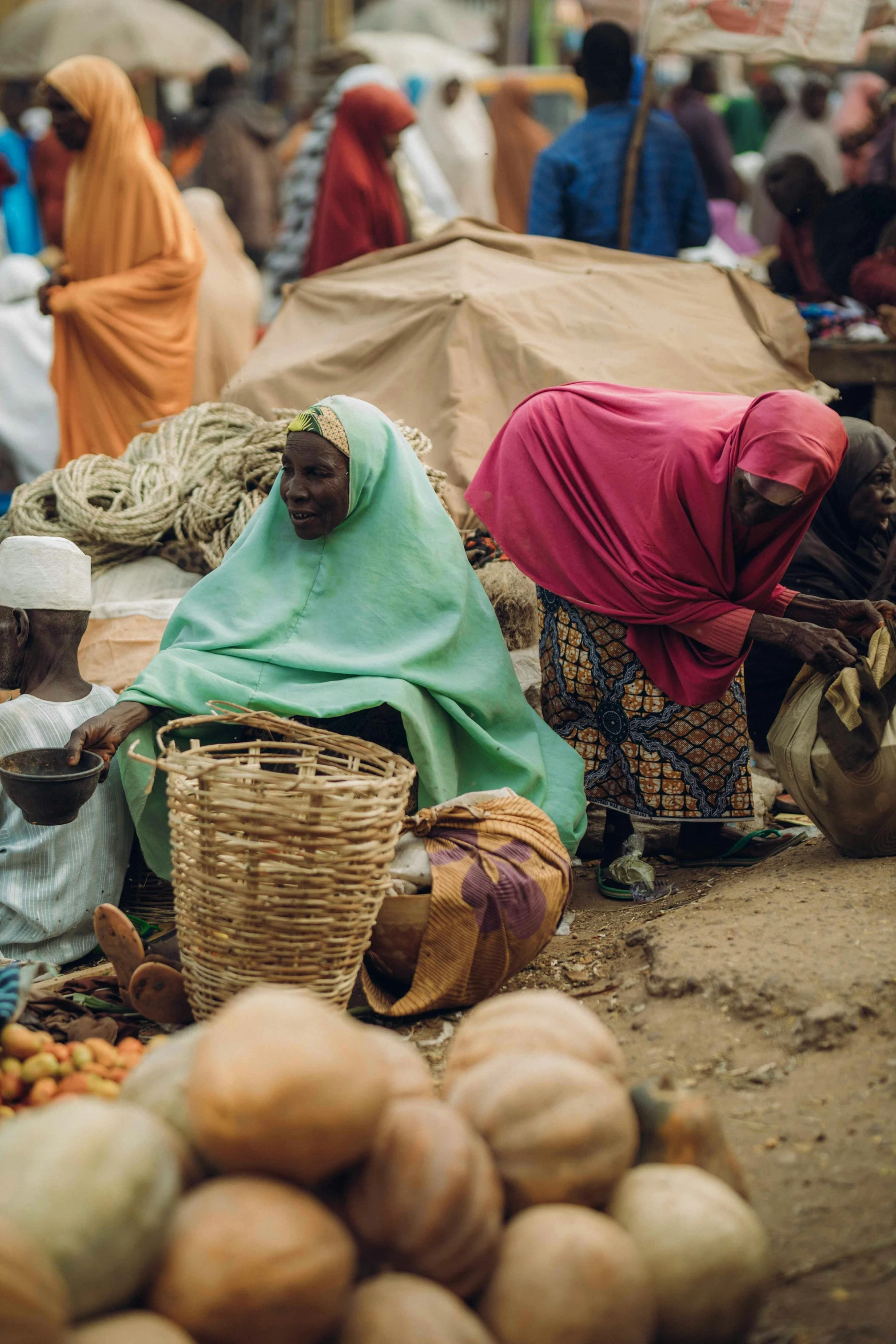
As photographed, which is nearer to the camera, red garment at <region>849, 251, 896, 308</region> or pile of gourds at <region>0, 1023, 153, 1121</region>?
pile of gourds at <region>0, 1023, 153, 1121</region>

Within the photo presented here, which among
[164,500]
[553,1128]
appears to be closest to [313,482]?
[164,500]

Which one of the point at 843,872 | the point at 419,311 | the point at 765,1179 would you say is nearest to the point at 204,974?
the point at 765,1179

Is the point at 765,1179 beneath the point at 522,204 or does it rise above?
beneath

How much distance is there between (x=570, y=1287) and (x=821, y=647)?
7.51ft

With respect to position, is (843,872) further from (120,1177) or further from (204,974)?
(120,1177)

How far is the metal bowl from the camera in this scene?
10.2ft

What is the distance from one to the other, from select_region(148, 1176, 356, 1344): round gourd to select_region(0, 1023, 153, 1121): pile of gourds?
74cm

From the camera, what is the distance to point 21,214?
33.5 ft

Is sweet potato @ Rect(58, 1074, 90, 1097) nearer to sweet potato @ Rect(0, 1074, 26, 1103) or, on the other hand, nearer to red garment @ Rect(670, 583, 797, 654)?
sweet potato @ Rect(0, 1074, 26, 1103)

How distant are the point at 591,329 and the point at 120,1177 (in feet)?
14.7

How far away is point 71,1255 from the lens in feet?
5.57

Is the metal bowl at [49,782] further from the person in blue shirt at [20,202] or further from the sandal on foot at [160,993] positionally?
the person in blue shirt at [20,202]

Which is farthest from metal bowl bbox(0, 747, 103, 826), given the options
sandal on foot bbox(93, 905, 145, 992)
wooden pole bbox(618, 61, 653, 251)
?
wooden pole bbox(618, 61, 653, 251)

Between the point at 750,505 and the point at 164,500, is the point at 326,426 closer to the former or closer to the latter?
the point at 750,505
